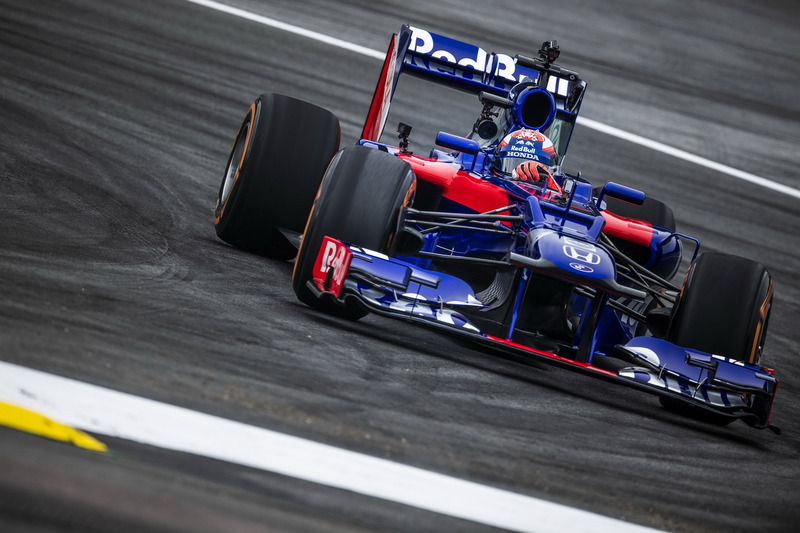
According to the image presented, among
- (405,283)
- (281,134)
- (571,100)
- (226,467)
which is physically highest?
(571,100)

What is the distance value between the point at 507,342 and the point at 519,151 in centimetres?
230

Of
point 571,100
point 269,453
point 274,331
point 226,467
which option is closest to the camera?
point 226,467

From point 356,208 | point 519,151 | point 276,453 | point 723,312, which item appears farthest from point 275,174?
point 276,453

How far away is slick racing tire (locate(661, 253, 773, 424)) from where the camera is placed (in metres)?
6.64

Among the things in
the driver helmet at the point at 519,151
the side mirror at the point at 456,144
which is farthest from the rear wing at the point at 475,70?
the side mirror at the point at 456,144

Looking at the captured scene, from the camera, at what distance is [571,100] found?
901cm

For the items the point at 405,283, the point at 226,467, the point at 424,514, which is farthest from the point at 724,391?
the point at 226,467

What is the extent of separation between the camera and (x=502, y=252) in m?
7.33

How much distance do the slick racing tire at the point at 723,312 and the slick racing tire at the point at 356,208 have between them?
5.97 feet

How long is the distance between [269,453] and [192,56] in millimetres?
10059

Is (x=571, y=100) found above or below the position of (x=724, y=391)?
above

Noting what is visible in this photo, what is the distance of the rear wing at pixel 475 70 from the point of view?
29.0 ft

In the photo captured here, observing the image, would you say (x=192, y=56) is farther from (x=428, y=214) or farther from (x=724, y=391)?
(x=724, y=391)

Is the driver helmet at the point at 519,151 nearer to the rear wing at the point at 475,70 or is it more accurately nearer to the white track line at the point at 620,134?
the rear wing at the point at 475,70
